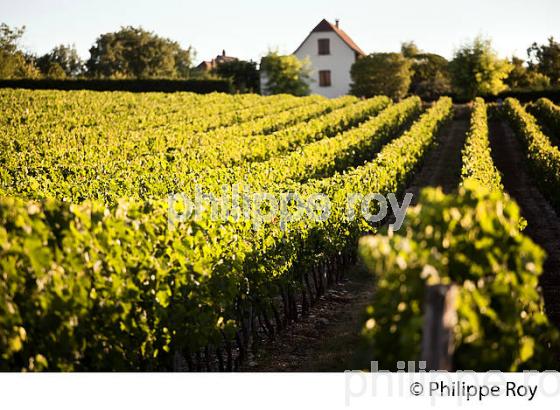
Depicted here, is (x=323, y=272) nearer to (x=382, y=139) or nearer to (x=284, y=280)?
(x=284, y=280)

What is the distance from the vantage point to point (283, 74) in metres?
62.3

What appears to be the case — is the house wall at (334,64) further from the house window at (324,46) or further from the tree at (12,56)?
the tree at (12,56)

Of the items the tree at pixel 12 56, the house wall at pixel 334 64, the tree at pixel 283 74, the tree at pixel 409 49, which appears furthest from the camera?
the tree at pixel 409 49

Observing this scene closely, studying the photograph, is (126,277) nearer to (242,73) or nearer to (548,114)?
(548,114)

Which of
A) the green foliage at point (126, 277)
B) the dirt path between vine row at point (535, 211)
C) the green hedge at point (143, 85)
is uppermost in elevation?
the green hedge at point (143, 85)

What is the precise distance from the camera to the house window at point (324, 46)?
69.5 metres

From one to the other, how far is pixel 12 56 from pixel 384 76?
30.5 metres

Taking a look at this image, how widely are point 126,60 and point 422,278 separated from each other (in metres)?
82.1

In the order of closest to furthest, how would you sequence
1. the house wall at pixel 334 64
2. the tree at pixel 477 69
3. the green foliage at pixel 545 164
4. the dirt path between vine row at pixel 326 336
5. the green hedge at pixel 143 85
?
the dirt path between vine row at pixel 326 336
the green foliage at pixel 545 164
the green hedge at pixel 143 85
the tree at pixel 477 69
the house wall at pixel 334 64

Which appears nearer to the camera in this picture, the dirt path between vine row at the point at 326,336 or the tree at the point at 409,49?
the dirt path between vine row at the point at 326,336

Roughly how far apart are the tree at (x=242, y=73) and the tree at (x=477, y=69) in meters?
17.6

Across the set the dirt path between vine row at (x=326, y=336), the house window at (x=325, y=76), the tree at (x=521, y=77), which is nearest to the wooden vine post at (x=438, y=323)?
the dirt path between vine row at (x=326, y=336)

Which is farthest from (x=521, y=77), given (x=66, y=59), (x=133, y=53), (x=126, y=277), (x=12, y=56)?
(x=126, y=277)

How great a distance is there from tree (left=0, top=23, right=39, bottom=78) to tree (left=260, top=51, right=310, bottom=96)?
1949 centimetres
